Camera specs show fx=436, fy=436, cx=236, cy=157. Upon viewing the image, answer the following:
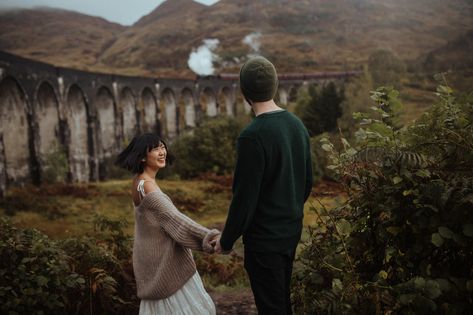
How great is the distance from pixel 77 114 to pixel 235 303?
1010 inches

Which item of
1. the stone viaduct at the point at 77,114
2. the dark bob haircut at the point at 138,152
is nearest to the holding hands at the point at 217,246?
the dark bob haircut at the point at 138,152

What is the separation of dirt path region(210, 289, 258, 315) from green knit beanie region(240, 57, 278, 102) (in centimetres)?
303

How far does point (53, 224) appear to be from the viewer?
14500 mm

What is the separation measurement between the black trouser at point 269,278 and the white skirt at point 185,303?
1.95 feet

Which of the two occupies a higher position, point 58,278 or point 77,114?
point 77,114

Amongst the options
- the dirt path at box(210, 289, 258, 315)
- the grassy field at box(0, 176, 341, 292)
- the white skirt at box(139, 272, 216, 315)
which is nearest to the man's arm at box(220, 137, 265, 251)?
the white skirt at box(139, 272, 216, 315)

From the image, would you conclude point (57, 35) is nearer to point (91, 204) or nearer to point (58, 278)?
point (91, 204)

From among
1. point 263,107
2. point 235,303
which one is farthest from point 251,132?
point 235,303

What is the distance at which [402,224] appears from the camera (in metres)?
2.62

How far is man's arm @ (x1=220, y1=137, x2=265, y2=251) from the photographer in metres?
2.59

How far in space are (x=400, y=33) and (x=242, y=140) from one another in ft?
428

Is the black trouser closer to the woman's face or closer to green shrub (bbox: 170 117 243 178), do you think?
the woman's face

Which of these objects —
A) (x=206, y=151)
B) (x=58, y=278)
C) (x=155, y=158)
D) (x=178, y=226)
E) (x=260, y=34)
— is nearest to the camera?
(x=178, y=226)

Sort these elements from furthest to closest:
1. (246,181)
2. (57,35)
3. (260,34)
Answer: (57,35) < (260,34) < (246,181)
